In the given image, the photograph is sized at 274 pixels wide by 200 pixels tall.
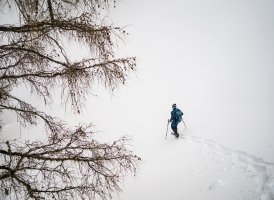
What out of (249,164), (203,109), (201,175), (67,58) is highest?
(67,58)

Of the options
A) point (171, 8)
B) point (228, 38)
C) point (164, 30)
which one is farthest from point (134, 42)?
point (171, 8)

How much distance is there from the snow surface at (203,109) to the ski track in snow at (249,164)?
3cm

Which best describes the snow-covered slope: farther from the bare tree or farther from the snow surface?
the bare tree

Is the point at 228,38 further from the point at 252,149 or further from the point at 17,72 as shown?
the point at 17,72

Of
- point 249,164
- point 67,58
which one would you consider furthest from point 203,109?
point 67,58

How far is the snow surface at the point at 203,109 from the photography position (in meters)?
8.45

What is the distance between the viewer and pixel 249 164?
8.48 m

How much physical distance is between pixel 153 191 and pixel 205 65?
20.4m

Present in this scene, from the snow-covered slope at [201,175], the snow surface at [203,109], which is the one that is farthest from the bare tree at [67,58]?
the snow-covered slope at [201,175]

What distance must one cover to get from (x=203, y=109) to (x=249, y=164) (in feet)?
27.5

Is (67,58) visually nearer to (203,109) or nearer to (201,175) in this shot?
(201,175)

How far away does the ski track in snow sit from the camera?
697 centimetres

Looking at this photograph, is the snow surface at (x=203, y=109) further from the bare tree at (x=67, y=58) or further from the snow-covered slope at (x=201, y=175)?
the bare tree at (x=67, y=58)

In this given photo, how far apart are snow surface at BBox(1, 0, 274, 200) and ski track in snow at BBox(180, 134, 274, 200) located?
3 cm
